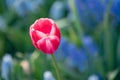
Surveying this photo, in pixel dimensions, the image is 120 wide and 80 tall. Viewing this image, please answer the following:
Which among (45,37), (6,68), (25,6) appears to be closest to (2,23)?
(25,6)

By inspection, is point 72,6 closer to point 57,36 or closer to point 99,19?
point 99,19

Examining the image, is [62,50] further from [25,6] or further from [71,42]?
[25,6]

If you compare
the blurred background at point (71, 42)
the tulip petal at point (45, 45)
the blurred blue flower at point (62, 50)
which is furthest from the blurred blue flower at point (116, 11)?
the tulip petal at point (45, 45)

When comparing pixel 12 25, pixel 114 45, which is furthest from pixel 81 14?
pixel 12 25

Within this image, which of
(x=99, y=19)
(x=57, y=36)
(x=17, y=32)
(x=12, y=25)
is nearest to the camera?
(x=57, y=36)

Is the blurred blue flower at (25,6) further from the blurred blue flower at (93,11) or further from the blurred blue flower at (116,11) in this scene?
the blurred blue flower at (116,11)

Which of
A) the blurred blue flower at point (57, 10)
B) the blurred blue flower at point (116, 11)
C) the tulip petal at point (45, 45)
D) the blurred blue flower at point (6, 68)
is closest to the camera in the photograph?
the tulip petal at point (45, 45)

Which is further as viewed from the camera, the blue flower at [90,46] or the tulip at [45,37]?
the blue flower at [90,46]

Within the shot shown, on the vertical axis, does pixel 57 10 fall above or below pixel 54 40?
above
